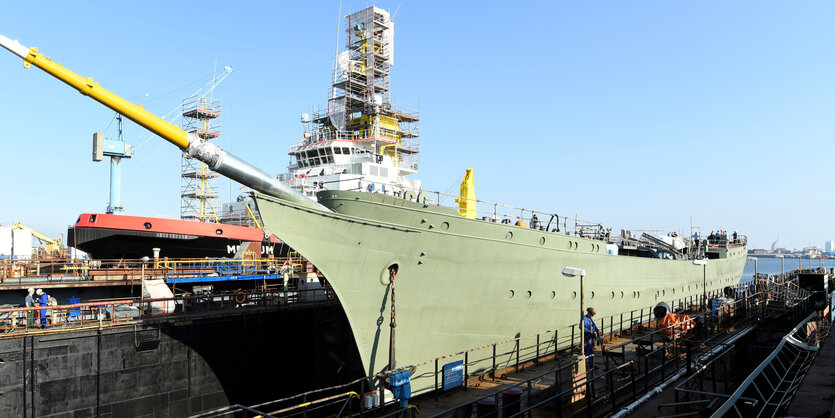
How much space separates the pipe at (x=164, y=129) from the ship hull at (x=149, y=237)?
489 inches

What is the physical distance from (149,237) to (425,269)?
15167mm

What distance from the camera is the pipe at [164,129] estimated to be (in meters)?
10.2

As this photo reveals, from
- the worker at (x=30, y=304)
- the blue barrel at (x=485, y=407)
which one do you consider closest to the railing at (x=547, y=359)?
the blue barrel at (x=485, y=407)

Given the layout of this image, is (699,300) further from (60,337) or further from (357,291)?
(60,337)

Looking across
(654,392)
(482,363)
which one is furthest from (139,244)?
(654,392)

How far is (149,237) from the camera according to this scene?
22.6 metres

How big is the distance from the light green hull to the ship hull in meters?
13.0

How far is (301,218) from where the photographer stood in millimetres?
11898

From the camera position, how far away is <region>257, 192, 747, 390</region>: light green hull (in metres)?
12.2

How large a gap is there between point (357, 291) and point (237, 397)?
21.7ft

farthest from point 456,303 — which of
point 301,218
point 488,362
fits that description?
point 301,218

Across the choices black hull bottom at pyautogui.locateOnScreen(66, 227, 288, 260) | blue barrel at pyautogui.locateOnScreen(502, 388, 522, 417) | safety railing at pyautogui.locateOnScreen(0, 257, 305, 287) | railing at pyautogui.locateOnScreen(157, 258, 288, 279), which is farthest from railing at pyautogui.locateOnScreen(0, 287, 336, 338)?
blue barrel at pyautogui.locateOnScreen(502, 388, 522, 417)

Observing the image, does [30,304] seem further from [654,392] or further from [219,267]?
[654,392]

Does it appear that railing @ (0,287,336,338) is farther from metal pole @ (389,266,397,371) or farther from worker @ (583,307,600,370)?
worker @ (583,307,600,370)
